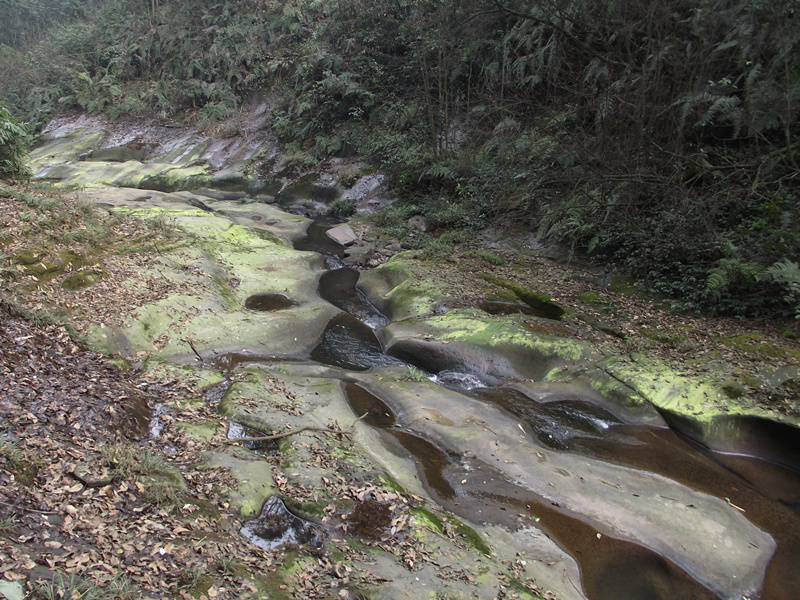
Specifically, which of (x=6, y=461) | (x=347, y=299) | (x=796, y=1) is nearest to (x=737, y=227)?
(x=796, y=1)

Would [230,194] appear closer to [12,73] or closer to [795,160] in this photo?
[795,160]

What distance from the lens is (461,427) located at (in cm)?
750

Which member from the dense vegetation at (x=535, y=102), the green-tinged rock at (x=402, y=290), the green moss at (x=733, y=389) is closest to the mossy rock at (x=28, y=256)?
the green-tinged rock at (x=402, y=290)

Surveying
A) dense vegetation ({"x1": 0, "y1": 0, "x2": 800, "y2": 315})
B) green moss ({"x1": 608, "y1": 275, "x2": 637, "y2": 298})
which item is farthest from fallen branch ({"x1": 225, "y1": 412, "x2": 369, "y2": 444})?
dense vegetation ({"x1": 0, "y1": 0, "x2": 800, "y2": 315})

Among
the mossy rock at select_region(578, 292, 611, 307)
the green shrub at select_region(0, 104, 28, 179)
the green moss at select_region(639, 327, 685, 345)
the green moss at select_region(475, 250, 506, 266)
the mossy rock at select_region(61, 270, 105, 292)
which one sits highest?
the green shrub at select_region(0, 104, 28, 179)

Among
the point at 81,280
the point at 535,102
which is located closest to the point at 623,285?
the point at 535,102

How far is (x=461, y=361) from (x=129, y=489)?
6411 millimetres

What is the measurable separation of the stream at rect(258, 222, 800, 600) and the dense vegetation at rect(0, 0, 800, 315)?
3.85m

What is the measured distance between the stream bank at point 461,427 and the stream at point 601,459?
0.03m

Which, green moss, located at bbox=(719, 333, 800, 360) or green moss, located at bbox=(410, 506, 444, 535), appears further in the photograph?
green moss, located at bbox=(719, 333, 800, 360)

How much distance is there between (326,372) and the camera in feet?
29.7

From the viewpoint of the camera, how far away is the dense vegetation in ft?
33.3

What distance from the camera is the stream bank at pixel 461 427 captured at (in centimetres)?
538

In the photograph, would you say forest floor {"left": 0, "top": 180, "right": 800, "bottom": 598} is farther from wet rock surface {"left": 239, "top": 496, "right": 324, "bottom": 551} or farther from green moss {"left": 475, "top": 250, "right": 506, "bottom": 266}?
green moss {"left": 475, "top": 250, "right": 506, "bottom": 266}
